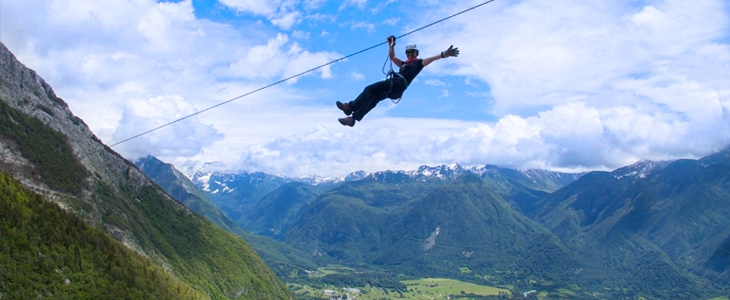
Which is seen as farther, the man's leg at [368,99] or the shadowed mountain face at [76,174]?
the shadowed mountain face at [76,174]

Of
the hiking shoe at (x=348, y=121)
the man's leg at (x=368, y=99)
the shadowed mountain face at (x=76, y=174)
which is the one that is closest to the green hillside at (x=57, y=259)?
the shadowed mountain face at (x=76, y=174)

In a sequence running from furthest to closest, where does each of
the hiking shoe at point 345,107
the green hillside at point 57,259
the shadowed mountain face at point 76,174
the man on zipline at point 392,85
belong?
the shadowed mountain face at point 76,174 < the green hillside at point 57,259 < the hiking shoe at point 345,107 < the man on zipline at point 392,85

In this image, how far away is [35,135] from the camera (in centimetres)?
16538

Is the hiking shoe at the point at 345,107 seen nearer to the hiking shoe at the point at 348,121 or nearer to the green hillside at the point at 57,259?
the hiking shoe at the point at 348,121

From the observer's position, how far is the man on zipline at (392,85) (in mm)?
27078

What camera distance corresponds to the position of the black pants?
2727 cm

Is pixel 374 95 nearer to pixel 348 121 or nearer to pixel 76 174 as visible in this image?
pixel 348 121

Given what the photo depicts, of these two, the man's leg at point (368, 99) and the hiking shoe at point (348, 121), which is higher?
the man's leg at point (368, 99)

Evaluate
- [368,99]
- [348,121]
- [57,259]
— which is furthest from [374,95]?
[57,259]

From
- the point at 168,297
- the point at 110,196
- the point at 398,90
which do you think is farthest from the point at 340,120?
the point at 110,196

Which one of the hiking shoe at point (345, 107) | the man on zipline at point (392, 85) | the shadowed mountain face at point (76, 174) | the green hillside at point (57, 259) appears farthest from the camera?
the shadowed mountain face at point (76, 174)

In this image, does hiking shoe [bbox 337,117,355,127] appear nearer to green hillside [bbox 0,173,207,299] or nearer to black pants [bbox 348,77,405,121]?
black pants [bbox 348,77,405,121]

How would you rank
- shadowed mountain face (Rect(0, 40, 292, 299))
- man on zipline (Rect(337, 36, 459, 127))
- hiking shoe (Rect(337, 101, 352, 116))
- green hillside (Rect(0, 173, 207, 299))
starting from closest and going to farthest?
man on zipline (Rect(337, 36, 459, 127))
hiking shoe (Rect(337, 101, 352, 116))
green hillside (Rect(0, 173, 207, 299))
shadowed mountain face (Rect(0, 40, 292, 299))

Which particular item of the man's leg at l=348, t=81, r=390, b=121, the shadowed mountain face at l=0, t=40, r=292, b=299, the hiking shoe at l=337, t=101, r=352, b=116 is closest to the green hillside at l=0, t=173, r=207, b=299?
the shadowed mountain face at l=0, t=40, r=292, b=299
